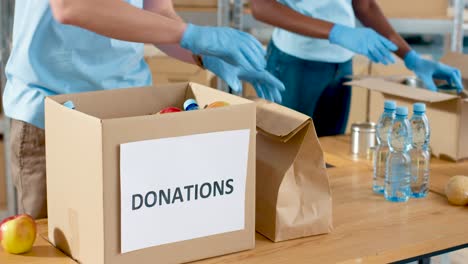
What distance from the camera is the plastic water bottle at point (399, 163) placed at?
1491 millimetres

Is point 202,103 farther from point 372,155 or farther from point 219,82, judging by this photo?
point 219,82

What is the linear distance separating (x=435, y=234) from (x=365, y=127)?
2.02 ft

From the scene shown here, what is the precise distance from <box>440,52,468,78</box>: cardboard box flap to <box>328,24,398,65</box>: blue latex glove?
9.5 inches

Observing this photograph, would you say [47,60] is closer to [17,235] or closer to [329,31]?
[17,235]

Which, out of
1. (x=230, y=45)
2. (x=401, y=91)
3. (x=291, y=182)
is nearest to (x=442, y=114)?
(x=401, y=91)

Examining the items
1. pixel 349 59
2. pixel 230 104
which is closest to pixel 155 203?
pixel 230 104

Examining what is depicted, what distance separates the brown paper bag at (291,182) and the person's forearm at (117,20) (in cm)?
38

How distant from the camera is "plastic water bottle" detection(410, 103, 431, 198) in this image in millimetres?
1521

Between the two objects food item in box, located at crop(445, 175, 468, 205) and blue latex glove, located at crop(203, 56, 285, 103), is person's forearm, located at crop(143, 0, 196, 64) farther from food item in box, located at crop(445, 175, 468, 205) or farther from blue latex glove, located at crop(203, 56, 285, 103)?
food item in box, located at crop(445, 175, 468, 205)

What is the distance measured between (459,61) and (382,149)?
29.2 inches

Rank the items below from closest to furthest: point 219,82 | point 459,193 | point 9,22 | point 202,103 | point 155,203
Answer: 1. point 155,203
2. point 202,103
3. point 459,193
4. point 9,22
5. point 219,82

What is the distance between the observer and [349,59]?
2.56 metres

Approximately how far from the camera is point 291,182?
4.00 feet

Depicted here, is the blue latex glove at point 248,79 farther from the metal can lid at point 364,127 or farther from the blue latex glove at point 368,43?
the blue latex glove at point 368,43
